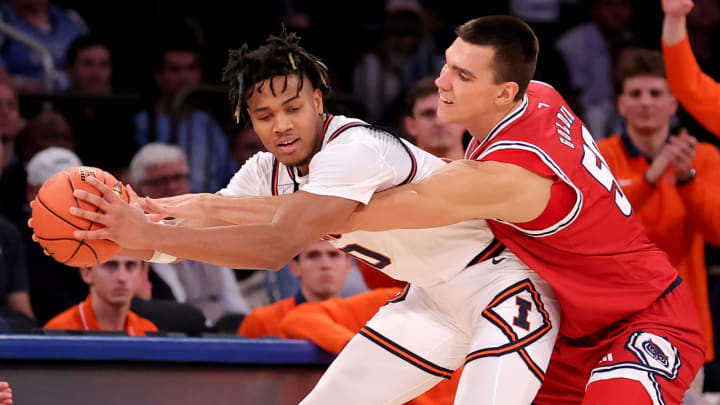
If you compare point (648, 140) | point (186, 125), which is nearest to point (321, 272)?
point (648, 140)

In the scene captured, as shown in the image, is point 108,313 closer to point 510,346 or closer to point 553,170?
point 510,346

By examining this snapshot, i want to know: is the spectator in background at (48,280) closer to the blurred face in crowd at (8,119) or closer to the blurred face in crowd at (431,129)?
the blurred face in crowd at (8,119)

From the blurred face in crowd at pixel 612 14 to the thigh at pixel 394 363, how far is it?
5725 mm

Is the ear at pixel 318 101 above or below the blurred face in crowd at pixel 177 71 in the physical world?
above

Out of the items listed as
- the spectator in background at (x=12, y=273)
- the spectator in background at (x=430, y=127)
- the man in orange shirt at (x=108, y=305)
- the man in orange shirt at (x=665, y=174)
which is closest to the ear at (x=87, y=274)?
the man in orange shirt at (x=108, y=305)

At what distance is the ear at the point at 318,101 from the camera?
12.4 feet

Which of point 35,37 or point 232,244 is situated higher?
point 35,37

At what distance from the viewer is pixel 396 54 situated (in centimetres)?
869

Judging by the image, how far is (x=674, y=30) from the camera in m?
5.09

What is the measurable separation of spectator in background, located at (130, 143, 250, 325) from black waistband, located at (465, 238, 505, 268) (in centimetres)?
287

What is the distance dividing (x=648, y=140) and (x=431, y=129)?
1156mm

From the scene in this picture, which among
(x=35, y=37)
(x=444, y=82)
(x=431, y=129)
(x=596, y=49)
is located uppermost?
(x=444, y=82)

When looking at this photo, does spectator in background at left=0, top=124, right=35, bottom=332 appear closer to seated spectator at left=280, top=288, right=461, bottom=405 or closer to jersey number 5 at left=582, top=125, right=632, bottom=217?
seated spectator at left=280, top=288, right=461, bottom=405

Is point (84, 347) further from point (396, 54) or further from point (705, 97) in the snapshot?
point (396, 54)
